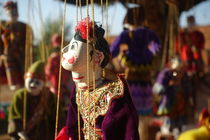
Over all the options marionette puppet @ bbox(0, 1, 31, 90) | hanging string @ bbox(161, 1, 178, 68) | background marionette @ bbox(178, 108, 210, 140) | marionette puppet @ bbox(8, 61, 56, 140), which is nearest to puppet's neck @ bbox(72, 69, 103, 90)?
marionette puppet @ bbox(8, 61, 56, 140)

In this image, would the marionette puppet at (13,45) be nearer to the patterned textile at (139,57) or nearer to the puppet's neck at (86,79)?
the patterned textile at (139,57)

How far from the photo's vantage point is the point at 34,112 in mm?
2205

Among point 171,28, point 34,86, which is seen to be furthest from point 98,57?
point 171,28

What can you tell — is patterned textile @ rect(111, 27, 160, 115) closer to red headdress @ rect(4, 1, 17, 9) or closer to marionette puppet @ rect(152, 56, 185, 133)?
marionette puppet @ rect(152, 56, 185, 133)

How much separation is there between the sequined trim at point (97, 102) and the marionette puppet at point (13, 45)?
77.4 inches

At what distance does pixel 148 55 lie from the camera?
3012 millimetres

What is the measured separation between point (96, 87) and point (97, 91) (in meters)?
0.03

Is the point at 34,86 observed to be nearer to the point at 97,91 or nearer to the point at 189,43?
the point at 97,91

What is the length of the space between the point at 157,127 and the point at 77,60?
88.8 inches

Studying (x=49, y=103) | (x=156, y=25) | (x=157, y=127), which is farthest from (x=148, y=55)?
(x=156, y=25)

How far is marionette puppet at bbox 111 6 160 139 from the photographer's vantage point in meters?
2.99

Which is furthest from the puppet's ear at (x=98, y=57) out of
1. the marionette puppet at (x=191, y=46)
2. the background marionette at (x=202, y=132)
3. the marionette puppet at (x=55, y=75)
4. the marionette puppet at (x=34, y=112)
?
the marionette puppet at (x=191, y=46)

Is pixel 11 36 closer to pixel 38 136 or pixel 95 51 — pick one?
pixel 38 136

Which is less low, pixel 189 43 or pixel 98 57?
pixel 98 57
